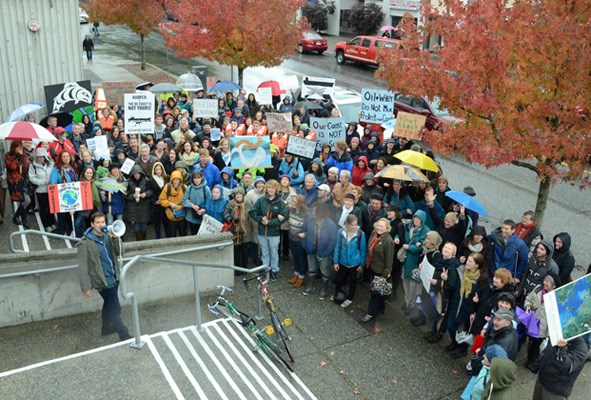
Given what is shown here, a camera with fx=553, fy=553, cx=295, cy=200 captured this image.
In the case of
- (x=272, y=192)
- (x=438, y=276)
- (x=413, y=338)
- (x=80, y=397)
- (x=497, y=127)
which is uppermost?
(x=497, y=127)

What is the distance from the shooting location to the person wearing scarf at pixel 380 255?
8195mm

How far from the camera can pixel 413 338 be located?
8164 millimetres

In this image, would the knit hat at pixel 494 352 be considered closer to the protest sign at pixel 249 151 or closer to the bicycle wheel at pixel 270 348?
the bicycle wheel at pixel 270 348


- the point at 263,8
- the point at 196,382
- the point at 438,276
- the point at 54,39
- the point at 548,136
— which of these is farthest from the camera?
the point at 263,8

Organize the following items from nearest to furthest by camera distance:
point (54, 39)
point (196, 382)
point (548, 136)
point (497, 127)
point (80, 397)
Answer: point (80, 397)
point (196, 382)
point (548, 136)
point (497, 127)
point (54, 39)

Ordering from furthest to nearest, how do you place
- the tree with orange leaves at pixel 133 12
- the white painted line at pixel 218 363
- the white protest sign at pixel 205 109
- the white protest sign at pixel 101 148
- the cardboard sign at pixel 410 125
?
1. the tree with orange leaves at pixel 133 12
2. the white protest sign at pixel 205 109
3. the cardboard sign at pixel 410 125
4. the white protest sign at pixel 101 148
5. the white painted line at pixel 218 363

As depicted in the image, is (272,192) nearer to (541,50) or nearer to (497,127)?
(497,127)

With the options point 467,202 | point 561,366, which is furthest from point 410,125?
point 561,366

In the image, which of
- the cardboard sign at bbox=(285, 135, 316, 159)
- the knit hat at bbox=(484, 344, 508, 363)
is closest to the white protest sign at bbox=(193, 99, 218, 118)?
the cardboard sign at bbox=(285, 135, 316, 159)

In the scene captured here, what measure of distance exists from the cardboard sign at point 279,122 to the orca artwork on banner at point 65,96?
461cm

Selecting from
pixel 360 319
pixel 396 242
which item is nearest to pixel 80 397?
pixel 360 319

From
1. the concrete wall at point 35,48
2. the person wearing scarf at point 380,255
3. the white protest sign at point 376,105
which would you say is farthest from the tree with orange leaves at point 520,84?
the concrete wall at point 35,48

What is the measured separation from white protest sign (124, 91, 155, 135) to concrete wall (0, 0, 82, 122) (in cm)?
323

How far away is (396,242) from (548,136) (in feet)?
9.06
